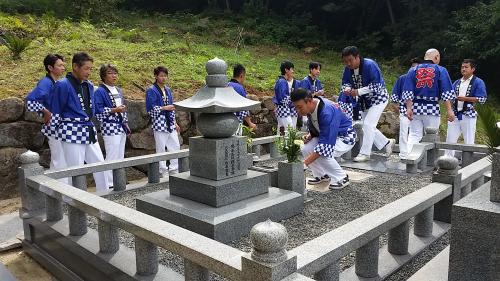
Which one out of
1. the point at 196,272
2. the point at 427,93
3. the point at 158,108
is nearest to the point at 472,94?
the point at 427,93

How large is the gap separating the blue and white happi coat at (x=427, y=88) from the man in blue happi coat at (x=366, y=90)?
46 centimetres

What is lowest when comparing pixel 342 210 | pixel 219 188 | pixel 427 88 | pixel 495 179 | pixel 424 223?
pixel 342 210

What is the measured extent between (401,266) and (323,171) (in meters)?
2.54

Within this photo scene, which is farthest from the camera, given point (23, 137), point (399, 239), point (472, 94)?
point (472, 94)

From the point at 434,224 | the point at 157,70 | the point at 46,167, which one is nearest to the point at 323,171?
the point at 434,224

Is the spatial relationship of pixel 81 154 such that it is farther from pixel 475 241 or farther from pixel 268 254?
pixel 475 241

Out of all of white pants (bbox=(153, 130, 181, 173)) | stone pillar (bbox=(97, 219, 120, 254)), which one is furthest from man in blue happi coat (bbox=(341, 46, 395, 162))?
stone pillar (bbox=(97, 219, 120, 254))

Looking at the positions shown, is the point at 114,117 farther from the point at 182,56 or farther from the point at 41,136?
the point at 182,56

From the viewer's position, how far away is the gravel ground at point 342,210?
160 inches

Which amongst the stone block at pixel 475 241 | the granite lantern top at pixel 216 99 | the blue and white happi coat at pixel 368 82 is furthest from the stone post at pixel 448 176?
the blue and white happi coat at pixel 368 82

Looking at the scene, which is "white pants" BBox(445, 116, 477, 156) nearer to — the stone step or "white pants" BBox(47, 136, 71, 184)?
the stone step

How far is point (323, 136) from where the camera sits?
18.9 ft

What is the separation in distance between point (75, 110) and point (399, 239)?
4.44 metres

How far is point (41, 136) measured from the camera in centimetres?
743
